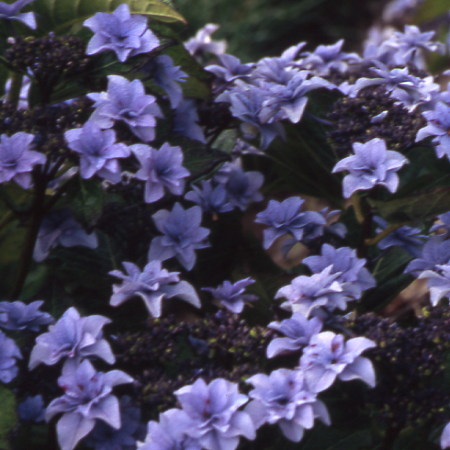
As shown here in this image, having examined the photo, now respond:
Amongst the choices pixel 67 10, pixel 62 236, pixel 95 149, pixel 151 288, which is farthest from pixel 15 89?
pixel 151 288

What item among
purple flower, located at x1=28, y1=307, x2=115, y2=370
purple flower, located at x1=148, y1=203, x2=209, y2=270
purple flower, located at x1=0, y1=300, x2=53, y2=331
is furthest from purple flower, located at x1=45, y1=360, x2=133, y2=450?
purple flower, located at x1=148, y1=203, x2=209, y2=270

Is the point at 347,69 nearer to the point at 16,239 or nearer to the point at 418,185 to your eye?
the point at 418,185

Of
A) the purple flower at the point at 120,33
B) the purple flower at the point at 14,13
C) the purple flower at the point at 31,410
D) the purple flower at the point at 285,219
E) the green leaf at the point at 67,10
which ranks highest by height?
the purple flower at the point at 14,13

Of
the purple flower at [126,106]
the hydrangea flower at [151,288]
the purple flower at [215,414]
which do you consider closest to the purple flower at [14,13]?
the purple flower at [126,106]

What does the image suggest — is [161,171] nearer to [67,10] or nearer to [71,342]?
[71,342]

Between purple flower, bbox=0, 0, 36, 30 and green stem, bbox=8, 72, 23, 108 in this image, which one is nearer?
purple flower, bbox=0, 0, 36, 30

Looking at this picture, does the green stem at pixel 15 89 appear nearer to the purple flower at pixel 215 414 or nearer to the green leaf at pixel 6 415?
the green leaf at pixel 6 415

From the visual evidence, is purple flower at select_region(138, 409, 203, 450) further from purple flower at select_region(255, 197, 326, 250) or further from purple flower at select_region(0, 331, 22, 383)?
purple flower at select_region(255, 197, 326, 250)
